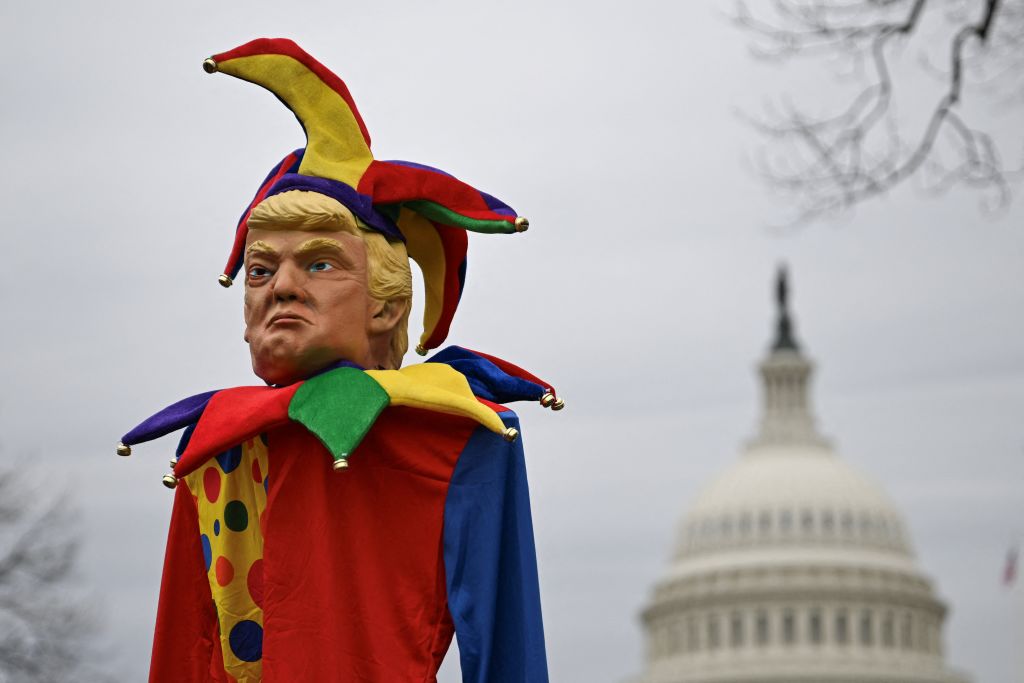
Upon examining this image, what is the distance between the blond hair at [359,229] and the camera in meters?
7.16

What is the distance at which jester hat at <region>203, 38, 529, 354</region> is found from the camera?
23.8 ft

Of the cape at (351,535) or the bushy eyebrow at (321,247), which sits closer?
the cape at (351,535)

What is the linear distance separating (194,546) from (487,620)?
37.3 inches

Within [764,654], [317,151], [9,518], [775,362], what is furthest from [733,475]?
[317,151]

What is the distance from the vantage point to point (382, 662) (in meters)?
7.02

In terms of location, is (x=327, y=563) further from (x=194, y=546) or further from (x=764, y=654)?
(x=764, y=654)

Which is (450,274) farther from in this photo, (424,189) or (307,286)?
(307,286)

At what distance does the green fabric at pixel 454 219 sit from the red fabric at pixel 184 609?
112cm

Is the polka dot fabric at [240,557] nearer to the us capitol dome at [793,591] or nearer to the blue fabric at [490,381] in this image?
the blue fabric at [490,381]

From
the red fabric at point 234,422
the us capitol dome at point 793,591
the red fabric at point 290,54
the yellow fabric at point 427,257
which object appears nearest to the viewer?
the red fabric at point 234,422

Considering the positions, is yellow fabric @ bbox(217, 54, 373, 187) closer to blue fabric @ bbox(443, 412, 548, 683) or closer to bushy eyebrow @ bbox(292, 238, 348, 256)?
bushy eyebrow @ bbox(292, 238, 348, 256)

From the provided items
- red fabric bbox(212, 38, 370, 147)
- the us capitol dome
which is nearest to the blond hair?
red fabric bbox(212, 38, 370, 147)

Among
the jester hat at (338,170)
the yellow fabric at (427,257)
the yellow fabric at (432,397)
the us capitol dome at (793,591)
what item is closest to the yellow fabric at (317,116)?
the jester hat at (338,170)

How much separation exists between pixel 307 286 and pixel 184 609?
1064 mm
